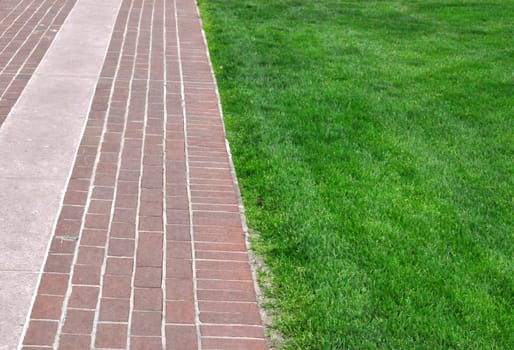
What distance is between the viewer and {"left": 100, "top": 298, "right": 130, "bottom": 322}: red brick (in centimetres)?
417

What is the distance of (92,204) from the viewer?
5.43 metres

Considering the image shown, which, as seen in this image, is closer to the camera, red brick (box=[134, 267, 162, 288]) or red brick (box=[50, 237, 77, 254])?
red brick (box=[134, 267, 162, 288])

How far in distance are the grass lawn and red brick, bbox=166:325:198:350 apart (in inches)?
17.8

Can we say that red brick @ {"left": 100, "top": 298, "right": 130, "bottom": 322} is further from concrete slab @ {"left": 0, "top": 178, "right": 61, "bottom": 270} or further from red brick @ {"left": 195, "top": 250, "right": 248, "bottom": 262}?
red brick @ {"left": 195, "top": 250, "right": 248, "bottom": 262}

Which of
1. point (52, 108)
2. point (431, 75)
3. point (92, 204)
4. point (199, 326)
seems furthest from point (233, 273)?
point (431, 75)

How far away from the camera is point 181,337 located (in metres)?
4.03

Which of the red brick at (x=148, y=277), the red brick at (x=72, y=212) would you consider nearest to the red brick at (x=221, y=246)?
the red brick at (x=148, y=277)

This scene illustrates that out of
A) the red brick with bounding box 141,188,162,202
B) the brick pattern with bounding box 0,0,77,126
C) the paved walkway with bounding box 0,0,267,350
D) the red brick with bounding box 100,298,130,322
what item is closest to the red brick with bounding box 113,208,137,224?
the paved walkway with bounding box 0,0,267,350

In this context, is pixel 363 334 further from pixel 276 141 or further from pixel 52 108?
pixel 52 108

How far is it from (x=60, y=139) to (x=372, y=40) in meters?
5.32

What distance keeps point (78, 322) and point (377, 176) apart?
273 centimetres

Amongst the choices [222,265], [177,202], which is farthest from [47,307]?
[177,202]

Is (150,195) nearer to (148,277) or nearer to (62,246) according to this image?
(62,246)

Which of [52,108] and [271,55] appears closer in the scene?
[52,108]
